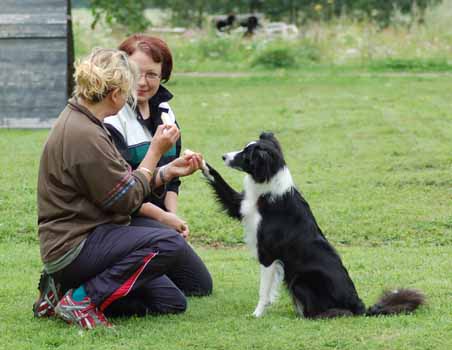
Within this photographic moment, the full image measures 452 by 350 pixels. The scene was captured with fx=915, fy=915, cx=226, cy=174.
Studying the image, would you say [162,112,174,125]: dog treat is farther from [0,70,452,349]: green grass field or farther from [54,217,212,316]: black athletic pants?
[0,70,452,349]: green grass field

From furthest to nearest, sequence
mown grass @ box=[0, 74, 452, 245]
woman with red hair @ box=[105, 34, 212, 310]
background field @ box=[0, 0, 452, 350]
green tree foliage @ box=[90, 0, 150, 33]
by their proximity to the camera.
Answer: green tree foliage @ box=[90, 0, 150, 33] → mown grass @ box=[0, 74, 452, 245] → woman with red hair @ box=[105, 34, 212, 310] → background field @ box=[0, 0, 452, 350]

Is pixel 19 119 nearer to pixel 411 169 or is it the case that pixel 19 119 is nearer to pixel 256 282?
pixel 411 169

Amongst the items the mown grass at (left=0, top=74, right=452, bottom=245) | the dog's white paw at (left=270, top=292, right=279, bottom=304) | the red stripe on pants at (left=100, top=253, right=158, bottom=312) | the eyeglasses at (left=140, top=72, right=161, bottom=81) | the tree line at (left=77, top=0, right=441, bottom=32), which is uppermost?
the eyeglasses at (left=140, top=72, right=161, bottom=81)

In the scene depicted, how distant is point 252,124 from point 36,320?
8282mm

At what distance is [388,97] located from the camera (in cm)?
1548

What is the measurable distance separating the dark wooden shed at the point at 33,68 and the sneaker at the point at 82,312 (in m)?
8.17

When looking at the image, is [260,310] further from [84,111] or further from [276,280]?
[84,111]

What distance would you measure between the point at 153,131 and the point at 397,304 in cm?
187

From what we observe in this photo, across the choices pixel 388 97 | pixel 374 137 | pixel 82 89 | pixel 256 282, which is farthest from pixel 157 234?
pixel 388 97

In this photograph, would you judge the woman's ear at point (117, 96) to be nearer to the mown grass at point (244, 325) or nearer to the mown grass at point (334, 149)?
the mown grass at point (244, 325)

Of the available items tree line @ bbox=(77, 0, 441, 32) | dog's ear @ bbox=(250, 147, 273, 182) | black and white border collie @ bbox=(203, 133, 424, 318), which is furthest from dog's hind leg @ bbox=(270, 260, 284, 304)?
tree line @ bbox=(77, 0, 441, 32)

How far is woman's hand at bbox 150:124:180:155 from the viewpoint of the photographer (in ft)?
16.7

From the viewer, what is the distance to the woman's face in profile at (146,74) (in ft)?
18.6

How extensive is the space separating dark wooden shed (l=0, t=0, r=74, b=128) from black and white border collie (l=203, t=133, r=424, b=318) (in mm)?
7884
